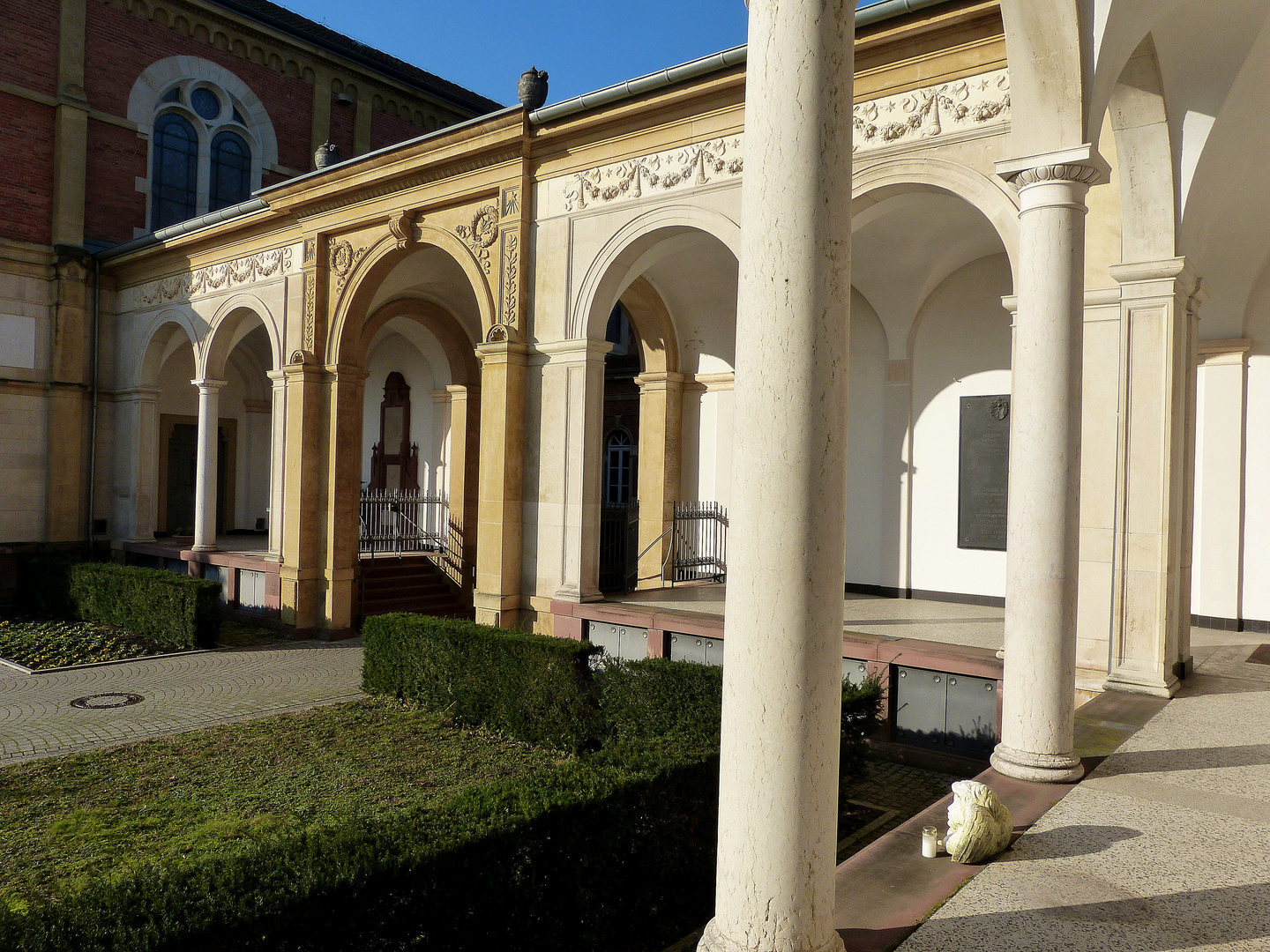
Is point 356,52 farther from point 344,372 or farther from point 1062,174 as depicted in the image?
point 1062,174

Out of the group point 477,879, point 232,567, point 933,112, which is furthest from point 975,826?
point 232,567

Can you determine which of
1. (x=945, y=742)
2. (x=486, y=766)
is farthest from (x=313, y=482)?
(x=945, y=742)

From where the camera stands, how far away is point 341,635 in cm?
1410

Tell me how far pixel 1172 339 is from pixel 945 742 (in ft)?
12.4

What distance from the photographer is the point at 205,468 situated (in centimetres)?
1672

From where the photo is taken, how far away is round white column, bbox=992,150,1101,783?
4.88m

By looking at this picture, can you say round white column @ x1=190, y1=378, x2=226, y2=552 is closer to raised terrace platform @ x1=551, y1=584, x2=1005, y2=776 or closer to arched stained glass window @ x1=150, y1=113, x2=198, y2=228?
arched stained glass window @ x1=150, y1=113, x2=198, y2=228

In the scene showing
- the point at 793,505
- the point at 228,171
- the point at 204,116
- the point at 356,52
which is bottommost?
the point at 793,505

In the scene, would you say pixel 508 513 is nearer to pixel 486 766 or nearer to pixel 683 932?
pixel 486 766

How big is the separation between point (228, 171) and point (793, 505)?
21.9 metres

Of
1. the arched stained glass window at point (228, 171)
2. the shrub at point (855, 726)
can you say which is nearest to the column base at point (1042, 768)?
the shrub at point (855, 726)

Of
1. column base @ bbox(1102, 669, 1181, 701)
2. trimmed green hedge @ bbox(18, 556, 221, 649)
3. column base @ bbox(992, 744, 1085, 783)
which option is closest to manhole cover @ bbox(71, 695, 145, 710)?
trimmed green hedge @ bbox(18, 556, 221, 649)

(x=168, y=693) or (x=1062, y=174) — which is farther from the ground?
(x=1062, y=174)

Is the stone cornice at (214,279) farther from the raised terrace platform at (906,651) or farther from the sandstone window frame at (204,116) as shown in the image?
the raised terrace platform at (906,651)
